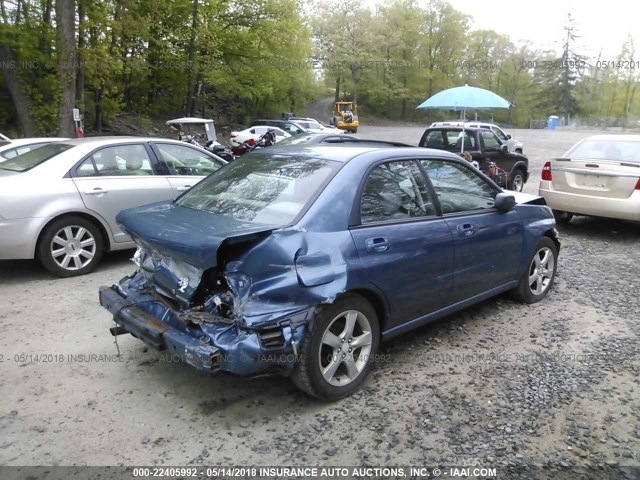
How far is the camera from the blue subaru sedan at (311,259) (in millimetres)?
2969

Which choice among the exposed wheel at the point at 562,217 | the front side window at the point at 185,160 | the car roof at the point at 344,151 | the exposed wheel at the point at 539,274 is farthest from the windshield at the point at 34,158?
the exposed wheel at the point at 562,217

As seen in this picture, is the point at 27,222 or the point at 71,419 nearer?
the point at 71,419

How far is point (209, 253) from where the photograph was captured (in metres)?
2.90

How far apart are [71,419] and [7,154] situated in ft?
21.6

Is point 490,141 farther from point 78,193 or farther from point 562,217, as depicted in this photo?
point 78,193

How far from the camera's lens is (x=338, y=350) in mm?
3291

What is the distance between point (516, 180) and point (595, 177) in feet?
16.7

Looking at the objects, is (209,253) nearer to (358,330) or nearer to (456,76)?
(358,330)

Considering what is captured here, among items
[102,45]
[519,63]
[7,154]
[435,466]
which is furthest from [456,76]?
[435,466]

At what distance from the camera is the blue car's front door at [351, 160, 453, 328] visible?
11.2ft

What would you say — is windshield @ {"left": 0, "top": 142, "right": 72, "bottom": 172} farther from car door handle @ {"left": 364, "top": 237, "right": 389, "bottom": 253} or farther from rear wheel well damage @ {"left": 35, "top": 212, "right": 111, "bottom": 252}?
car door handle @ {"left": 364, "top": 237, "right": 389, "bottom": 253}

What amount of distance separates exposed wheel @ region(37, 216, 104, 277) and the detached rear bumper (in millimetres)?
2875

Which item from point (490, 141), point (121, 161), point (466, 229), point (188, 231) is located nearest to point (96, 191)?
point (121, 161)

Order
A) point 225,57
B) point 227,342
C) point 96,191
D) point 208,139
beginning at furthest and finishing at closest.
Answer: point 225,57 < point 208,139 < point 96,191 < point 227,342
